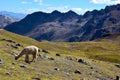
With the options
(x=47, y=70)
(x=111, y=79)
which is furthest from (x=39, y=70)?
(x=111, y=79)

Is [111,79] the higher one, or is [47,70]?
[47,70]

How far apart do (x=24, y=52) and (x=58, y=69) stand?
750cm

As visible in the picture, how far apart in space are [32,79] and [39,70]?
25.3ft

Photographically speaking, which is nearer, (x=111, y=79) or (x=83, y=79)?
(x=83, y=79)

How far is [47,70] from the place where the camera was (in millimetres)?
48344

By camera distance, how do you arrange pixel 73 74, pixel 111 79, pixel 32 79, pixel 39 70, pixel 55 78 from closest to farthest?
pixel 32 79
pixel 55 78
pixel 39 70
pixel 73 74
pixel 111 79

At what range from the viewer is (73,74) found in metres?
50.5

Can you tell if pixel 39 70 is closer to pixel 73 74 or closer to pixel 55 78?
pixel 55 78

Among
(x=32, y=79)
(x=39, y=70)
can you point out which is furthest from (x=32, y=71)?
(x=32, y=79)

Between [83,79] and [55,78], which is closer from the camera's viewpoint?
[55,78]

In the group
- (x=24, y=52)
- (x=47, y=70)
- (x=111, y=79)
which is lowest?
(x=111, y=79)

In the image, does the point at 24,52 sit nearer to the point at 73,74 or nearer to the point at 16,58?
the point at 16,58

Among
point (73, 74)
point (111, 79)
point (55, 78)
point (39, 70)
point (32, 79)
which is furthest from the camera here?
point (111, 79)

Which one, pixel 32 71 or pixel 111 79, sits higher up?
pixel 32 71
